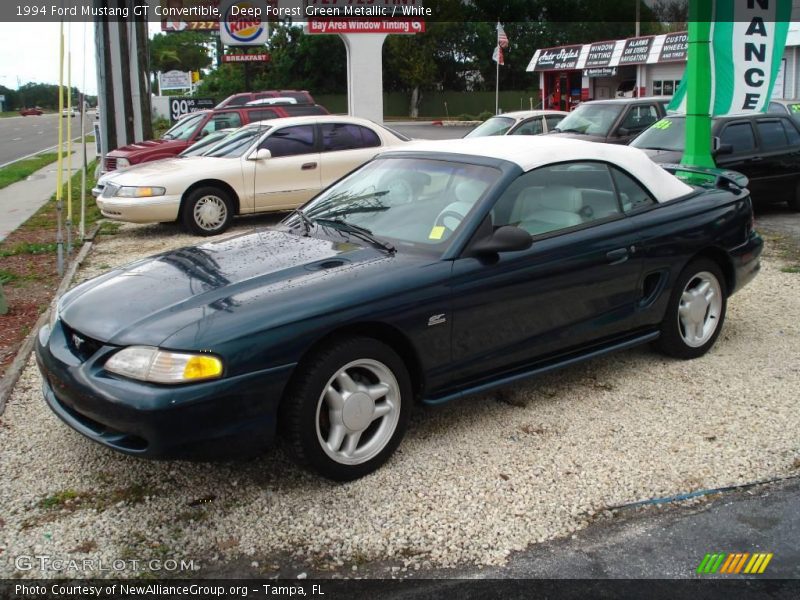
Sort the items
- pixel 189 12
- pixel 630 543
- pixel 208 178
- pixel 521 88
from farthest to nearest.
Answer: pixel 521 88
pixel 189 12
pixel 208 178
pixel 630 543

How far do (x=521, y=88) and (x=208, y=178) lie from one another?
57.8m

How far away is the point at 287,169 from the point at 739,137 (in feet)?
19.7

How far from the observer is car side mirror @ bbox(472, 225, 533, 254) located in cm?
415

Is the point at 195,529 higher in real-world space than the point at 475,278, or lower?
lower

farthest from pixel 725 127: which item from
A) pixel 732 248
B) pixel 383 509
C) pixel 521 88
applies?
pixel 521 88

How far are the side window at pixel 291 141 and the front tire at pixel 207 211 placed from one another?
0.90m

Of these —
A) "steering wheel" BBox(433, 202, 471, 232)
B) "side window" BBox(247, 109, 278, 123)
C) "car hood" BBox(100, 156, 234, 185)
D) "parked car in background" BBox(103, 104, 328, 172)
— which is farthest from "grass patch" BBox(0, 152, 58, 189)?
"steering wheel" BBox(433, 202, 471, 232)

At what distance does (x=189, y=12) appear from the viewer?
3741 centimetres

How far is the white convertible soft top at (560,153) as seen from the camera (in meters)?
4.73

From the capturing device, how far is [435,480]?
3938mm

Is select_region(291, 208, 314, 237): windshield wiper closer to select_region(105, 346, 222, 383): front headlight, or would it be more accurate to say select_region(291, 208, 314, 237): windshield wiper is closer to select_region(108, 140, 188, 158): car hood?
select_region(105, 346, 222, 383): front headlight

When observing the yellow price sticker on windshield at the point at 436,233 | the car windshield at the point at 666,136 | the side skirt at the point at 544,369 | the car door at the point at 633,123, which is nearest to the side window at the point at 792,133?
the car windshield at the point at 666,136

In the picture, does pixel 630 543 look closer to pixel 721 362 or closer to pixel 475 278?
pixel 475 278
